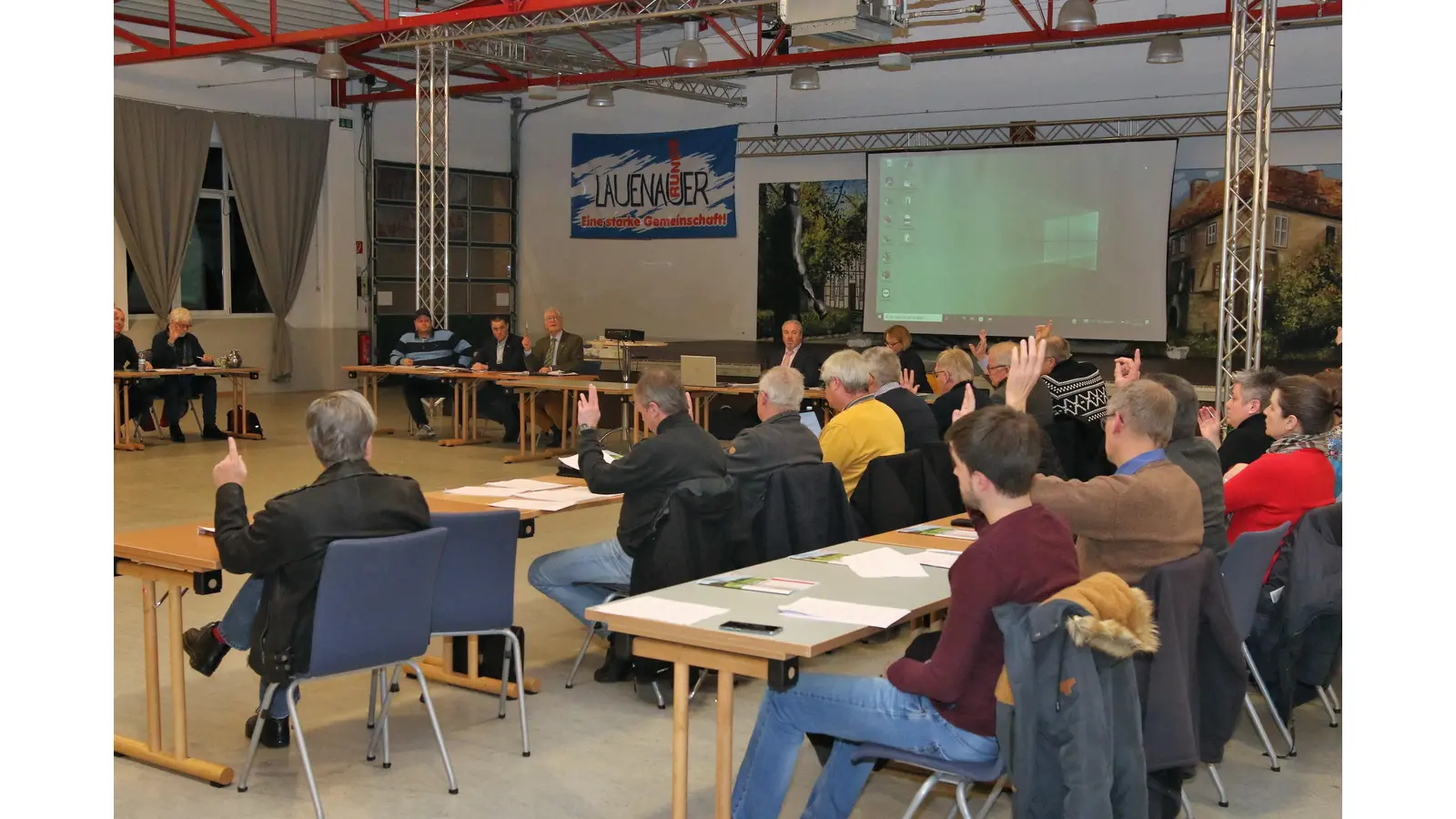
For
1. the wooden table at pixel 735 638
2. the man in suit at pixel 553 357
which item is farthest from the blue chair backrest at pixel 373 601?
the man in suit at pixel 553 357

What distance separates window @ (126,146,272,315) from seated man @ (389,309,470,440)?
4.10 m

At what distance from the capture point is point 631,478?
426 cm

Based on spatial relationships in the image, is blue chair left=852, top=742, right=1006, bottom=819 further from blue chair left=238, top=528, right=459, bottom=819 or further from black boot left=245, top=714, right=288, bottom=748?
black boot left=245, top=714, right=288, bottom=748

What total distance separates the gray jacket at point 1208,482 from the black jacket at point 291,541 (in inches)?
87.9

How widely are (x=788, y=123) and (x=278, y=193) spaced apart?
5993 mm

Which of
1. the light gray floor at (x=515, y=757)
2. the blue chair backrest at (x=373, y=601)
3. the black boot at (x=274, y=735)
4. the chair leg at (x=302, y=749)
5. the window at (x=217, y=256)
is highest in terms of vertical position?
the window at (x=217, y=256)

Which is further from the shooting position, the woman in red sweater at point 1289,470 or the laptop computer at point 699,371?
the laptop computer at point 699,371

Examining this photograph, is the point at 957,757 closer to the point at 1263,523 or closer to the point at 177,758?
the point at 1263,523

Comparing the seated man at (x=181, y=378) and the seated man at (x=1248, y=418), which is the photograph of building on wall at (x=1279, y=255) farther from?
the seated man at (x=181, y=378)

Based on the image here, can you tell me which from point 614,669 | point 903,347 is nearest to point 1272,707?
point 614,669

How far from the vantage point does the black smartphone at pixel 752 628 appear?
2.90m

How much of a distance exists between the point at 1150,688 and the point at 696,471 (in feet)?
5.79

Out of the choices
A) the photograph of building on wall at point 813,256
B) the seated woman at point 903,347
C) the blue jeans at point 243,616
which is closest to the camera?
the blue jeans at point 243,616

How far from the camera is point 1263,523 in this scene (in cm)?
419
